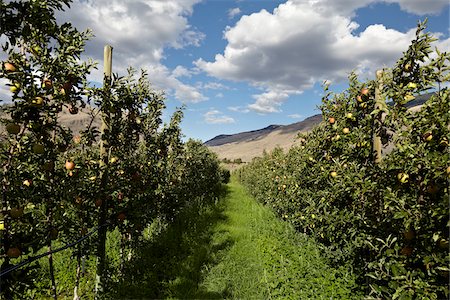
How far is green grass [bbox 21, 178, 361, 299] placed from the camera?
17.4ft

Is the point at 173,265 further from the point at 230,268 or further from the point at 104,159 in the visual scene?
the point at 104,159

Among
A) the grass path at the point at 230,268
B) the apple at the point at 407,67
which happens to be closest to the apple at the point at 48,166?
the grass path at the point at 230,268

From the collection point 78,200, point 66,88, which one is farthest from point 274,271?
point 66,88

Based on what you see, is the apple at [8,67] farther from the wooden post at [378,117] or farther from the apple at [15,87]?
the wooden post at [378,117]

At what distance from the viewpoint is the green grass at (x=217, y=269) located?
17.4 ft

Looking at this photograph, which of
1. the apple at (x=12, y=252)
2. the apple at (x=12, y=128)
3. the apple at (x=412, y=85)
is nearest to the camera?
the apple at (x=12, y=252)

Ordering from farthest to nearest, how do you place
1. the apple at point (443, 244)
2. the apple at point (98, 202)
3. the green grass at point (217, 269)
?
the green grass at point (217, 269) < the apple at point (98, 202) < the apple at point (443, 244)

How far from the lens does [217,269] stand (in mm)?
6508

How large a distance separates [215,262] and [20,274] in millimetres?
4847

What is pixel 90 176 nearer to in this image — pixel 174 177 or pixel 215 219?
pixel 174 177

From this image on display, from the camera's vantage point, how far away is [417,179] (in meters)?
2.99

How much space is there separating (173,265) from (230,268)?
124 cm

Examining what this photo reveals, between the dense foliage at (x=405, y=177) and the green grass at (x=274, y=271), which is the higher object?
the dense foliage at (x=405, y=177)

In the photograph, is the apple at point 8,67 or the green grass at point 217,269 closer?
the apple at point 8,67
